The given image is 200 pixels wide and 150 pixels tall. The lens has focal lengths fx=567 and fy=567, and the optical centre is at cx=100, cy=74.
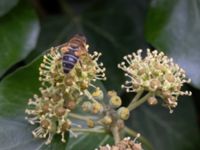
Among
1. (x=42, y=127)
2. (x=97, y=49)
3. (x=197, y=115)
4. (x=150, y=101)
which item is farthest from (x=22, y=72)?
(x=197, y=115)

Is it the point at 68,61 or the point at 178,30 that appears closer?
the point at 68,61

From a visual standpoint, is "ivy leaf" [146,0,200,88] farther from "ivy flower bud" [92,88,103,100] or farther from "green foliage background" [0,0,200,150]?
"ivy flower bud" [92,88,103,100]

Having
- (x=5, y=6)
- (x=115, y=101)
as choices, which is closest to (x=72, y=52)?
(x=115, y=101)

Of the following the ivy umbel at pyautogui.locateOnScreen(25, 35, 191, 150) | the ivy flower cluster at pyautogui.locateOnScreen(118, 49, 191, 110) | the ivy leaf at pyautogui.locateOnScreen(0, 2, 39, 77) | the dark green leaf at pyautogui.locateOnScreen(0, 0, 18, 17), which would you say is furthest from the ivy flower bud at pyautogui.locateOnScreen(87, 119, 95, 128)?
the dark green leaf at pyautogui.locateOnScreen(0, 0, 18, 17)

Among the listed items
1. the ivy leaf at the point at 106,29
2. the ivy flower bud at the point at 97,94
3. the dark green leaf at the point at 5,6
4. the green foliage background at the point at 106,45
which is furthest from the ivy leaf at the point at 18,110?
the ivy leaf at the point at 106,29

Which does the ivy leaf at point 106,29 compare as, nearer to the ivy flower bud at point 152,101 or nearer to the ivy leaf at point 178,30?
the ivy leaf at point 178,30

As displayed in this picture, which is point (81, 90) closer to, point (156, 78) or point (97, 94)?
point (97, 94)
